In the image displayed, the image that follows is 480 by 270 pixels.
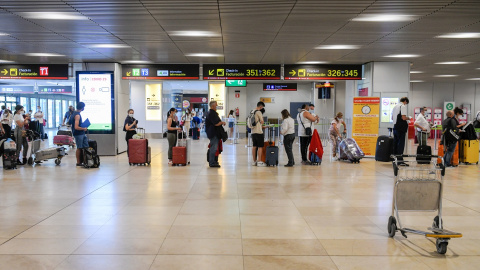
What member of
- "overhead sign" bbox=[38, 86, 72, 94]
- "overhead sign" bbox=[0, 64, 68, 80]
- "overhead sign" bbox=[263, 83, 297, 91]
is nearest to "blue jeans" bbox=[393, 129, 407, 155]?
"overhead sign" bbox=[0, 64, 68, 80]

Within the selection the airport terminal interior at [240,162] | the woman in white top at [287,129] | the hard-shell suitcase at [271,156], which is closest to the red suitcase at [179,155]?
the airport terminal interior at [240,162]

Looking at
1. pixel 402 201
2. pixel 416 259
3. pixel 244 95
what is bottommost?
pixel 416 259

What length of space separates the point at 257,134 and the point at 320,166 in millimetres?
2075

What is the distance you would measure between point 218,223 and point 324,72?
10748 millimetres

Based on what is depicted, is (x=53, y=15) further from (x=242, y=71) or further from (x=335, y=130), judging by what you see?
(x=335, y=130)

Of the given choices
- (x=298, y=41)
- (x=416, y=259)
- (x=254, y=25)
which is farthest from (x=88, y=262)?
(x=298, y=41)

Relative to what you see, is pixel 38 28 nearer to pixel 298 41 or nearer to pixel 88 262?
pixel 298 41

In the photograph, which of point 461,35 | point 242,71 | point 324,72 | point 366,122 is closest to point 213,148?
point 242,71

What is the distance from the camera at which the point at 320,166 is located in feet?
39.2

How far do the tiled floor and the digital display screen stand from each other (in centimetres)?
530

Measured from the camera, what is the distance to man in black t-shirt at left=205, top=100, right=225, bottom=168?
11352mm

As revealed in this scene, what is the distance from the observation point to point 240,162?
12.8m

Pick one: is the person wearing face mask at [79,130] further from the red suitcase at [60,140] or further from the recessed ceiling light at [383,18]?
the recessed ceiling light at [383,18]

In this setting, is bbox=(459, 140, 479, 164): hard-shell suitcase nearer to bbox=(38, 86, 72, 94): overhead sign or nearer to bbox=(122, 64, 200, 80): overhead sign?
bbox=(122, 64, 200, 80): overhead sign
